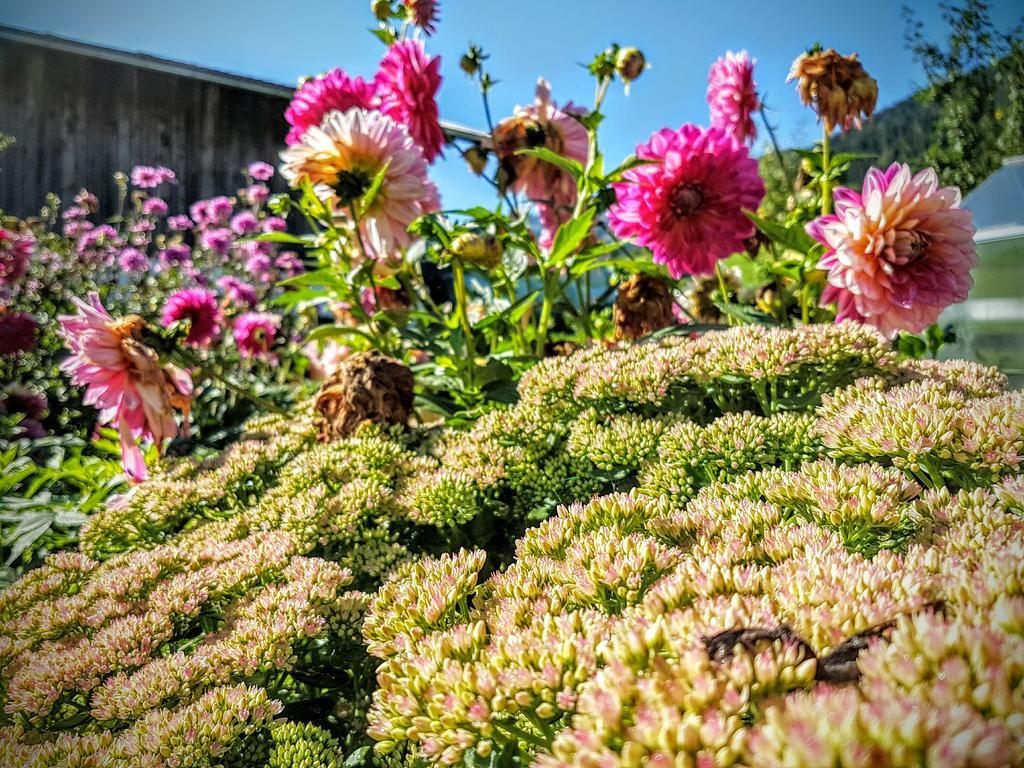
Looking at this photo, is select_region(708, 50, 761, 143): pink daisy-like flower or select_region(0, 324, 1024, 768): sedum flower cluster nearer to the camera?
select_region(0, 324, 1024, 768): sedum flower cluster

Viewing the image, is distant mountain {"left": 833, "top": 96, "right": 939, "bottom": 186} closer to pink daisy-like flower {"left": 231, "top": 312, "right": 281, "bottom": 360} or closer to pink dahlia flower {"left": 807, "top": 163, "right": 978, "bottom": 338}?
pink dahlia flower {"left": 807, "top": 163, "right": 978, "bottom": 338}

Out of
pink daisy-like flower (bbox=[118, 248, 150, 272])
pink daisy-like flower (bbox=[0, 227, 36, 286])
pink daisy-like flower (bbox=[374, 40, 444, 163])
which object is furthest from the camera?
pink daisy-like flower (bbox=[118, 248, 150, 272])

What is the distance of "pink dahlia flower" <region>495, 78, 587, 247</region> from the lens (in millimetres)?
1592

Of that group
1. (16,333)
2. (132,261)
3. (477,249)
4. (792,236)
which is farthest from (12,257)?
(792,236)

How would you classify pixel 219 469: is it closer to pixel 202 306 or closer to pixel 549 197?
pixel 202 306

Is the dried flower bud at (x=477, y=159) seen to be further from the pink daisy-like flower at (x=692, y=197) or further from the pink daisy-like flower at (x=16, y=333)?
the pink daisy-like flower at (x=16, y=333)

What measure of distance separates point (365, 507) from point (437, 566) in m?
0.30

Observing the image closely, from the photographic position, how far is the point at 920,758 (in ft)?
0.78

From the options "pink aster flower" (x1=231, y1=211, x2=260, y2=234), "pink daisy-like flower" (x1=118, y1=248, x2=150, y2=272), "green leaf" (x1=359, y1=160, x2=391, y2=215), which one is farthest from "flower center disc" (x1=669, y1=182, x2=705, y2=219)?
"pink daisy-like flower" (x1=118, y1=248, x2=150, y2=272)

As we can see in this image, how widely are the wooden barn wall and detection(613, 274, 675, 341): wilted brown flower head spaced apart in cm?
712

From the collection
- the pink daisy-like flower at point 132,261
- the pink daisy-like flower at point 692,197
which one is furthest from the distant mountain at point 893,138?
the pink daisy-like flower at point 132,261

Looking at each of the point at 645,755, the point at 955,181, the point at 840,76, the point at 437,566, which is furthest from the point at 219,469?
the point at 955,181

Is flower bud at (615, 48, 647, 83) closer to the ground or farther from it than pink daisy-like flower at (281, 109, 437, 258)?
farther from it

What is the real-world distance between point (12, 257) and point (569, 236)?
2.84 metres
